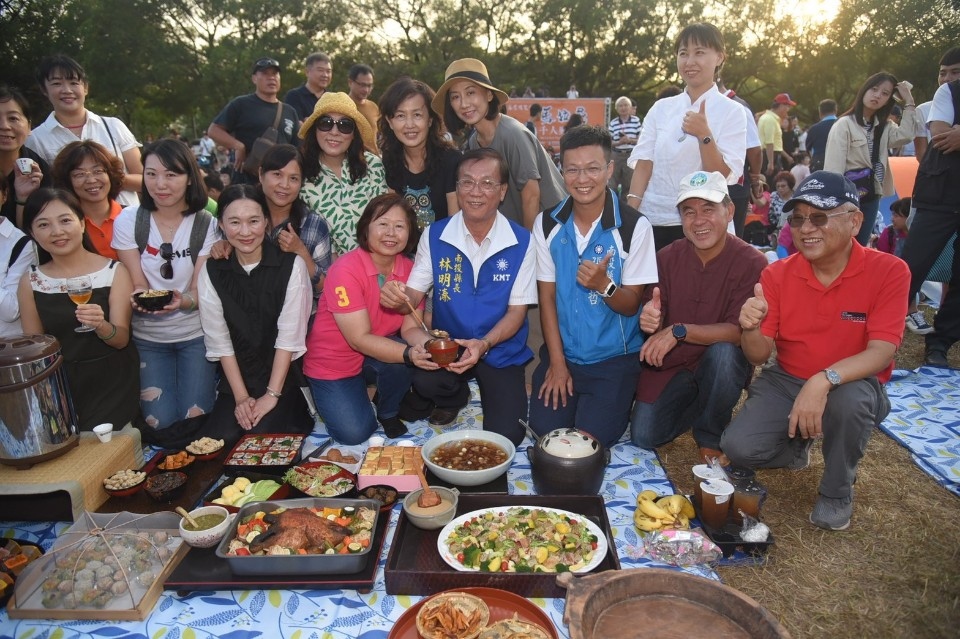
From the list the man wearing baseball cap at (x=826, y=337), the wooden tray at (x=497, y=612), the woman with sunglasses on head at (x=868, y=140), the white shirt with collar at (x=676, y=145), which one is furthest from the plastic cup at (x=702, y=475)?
the woman with sunglasses on head at (x=868, y=140)

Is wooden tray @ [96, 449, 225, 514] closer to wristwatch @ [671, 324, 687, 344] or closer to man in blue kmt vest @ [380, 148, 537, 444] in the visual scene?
man in blue kmt vest @ [380, 148, 537, 444]

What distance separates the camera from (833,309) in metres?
3.20

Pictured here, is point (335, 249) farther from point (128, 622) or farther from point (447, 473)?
point (128, 622)

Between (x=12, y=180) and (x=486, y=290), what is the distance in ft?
12.6

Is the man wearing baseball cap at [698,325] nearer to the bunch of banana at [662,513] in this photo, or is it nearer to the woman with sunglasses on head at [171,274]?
the bunch of banana at [662,513]

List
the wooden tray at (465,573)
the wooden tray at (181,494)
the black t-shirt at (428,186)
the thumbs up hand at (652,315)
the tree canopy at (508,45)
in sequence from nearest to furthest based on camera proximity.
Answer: the wooden tray at (465,573), the wooden tray at (181,494), the thumbs up hand at (652,315), the black t-shirt at (428,186), the tree canopy at (508,45)

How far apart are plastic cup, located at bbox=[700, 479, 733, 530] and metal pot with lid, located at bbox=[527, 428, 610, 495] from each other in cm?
53

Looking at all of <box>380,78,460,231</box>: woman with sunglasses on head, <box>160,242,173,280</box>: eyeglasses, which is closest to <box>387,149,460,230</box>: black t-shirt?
<box>380,78,460,231</box>: woman with sunglasses on head

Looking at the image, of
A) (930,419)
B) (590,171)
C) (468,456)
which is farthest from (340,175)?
(930,419)

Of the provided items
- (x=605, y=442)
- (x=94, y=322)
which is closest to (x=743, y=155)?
(x=605, y=442)

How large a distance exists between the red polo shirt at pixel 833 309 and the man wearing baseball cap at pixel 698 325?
10.4 inches

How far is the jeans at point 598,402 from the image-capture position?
12.9ft

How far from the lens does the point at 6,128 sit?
446 cm

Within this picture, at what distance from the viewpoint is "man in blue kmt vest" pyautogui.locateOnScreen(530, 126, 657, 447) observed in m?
3.66
